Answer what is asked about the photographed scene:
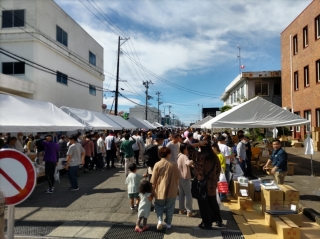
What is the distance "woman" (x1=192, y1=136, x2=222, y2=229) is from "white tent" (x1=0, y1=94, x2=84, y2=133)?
5954mm

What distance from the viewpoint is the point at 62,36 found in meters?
25.2

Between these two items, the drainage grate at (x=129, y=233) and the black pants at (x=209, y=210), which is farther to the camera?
the black pants at (x=209, y=210)

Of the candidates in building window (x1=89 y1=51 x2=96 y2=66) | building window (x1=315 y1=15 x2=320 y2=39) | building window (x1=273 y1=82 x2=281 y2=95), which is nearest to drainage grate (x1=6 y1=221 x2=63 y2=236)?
building window (x1=315 y1=15 x2=320 y2=39)

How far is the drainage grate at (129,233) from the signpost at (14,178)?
2308 millimetres

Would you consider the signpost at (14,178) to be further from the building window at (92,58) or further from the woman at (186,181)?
the building window at (92,58)

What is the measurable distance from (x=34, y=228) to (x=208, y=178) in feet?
11.8

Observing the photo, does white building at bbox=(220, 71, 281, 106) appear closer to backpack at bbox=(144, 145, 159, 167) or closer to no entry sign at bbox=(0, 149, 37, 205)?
backpack at bbox=(144, 145, 159, 167)

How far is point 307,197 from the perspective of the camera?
26.1ft

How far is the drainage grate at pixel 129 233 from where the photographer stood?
521 cm

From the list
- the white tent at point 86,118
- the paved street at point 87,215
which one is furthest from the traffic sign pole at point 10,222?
the white tent at point 86,118

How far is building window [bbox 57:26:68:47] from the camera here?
24.5 m

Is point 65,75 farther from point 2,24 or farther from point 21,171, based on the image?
point 21,171

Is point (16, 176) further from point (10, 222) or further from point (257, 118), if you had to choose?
point (257, 118)

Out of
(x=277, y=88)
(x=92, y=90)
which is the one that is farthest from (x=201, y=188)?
(x=92, y=90)
